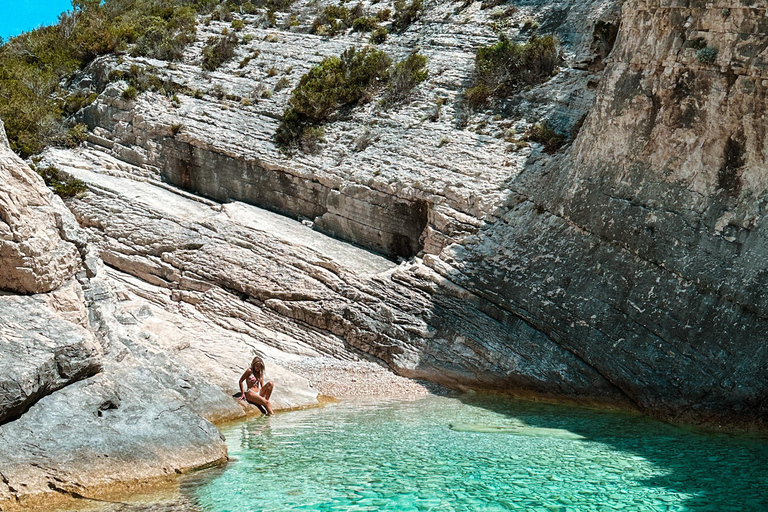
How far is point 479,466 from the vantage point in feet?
37.7

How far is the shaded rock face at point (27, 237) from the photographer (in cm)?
1147

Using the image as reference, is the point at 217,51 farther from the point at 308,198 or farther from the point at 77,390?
the point at 77,390

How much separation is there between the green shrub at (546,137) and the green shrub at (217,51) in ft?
42.9

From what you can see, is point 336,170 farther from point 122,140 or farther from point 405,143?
point 122,140


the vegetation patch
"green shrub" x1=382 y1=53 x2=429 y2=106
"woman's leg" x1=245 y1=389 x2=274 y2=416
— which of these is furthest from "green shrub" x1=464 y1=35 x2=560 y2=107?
"woman's leg" x1=245 y1=389 x2=274 y2=416

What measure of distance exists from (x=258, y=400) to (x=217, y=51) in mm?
18319

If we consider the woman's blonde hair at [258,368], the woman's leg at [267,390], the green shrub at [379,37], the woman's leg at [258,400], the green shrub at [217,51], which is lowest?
the woman's leg at [258,400]

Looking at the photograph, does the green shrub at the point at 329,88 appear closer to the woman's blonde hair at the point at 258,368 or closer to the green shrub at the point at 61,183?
the green shrub at the point at 61,183

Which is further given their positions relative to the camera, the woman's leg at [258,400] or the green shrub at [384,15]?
the green shrub at [384,15]

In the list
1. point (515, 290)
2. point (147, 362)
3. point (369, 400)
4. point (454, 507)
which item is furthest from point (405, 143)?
point (454, 507)

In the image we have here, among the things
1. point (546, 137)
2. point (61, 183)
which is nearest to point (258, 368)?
point (61, 183)

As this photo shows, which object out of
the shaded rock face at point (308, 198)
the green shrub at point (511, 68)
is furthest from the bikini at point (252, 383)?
the green shrub at point (511, 68)

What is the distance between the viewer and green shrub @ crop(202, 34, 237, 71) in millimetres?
29516

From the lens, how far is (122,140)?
26.5 metres
